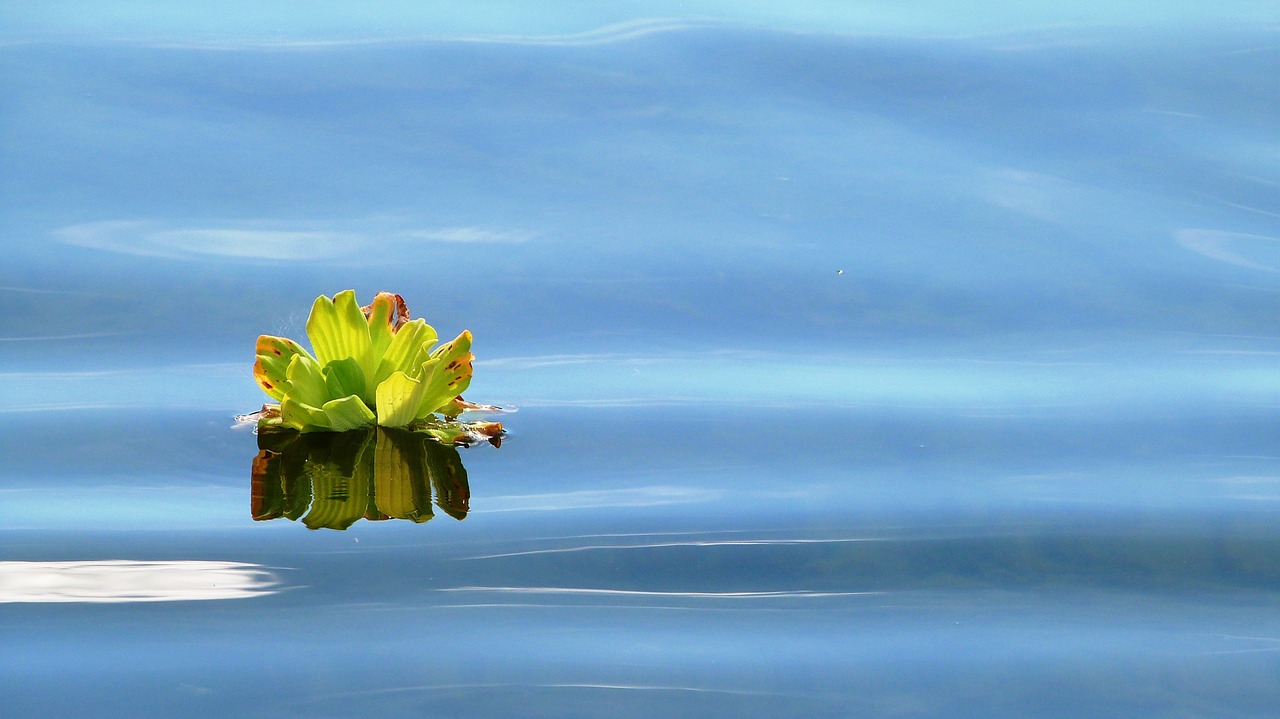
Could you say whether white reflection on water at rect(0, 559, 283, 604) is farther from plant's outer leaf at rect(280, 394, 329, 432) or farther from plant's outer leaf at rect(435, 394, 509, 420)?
plant's outer leaf at rect(435, 394, 509, 420)

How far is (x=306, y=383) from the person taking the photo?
Answer: 1.58m

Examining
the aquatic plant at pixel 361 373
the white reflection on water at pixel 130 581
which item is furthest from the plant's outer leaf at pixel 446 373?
the white reflection on water at pixel 130 581

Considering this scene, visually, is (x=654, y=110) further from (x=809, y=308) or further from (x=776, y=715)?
(x=776, y=715)

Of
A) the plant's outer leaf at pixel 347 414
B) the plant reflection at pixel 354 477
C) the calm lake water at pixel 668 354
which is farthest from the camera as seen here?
the plant's outer leaf at pixel 347 414

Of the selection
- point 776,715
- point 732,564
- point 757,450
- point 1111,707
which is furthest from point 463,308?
point 1111,707

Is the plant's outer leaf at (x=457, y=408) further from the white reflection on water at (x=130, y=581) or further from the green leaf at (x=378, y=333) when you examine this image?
the white reflection on water at (x=130, y=581)

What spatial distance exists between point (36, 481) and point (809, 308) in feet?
3.45

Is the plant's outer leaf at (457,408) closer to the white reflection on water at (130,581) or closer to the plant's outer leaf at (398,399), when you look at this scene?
the plant's outer leaf at (398,399)

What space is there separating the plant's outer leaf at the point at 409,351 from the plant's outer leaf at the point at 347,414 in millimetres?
49

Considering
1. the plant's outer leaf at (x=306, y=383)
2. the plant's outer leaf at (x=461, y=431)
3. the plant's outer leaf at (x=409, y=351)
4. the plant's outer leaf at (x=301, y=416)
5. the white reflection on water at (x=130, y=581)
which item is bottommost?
the white reflection on water at (x=130, y=581)

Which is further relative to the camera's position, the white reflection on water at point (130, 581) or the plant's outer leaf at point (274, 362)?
the plant's outer leaf at point (274, 362)

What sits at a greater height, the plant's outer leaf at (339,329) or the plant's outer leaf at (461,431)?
the plant's outer leaf at (339,329)

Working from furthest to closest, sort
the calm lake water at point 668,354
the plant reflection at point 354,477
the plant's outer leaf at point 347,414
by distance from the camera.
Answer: the plant's outer leaf at point 347,414
the plant reflection at point 354,477
the calm lake water at point 668,354

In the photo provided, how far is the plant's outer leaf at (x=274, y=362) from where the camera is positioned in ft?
5.11
